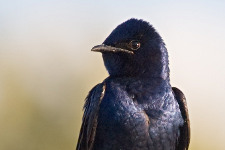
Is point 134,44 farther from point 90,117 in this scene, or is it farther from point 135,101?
point 90,117

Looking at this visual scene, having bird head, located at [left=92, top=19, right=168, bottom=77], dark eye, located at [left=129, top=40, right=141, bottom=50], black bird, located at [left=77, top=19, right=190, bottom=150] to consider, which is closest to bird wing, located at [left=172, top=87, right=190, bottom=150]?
black bird, located at [left=77, top=19, right=190, bottom=150]

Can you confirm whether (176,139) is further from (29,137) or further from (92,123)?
(29,137)

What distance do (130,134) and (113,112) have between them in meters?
0.27

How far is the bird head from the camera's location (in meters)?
8.80

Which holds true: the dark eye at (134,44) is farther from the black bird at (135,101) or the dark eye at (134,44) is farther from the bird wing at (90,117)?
the bird wing at (90,117)

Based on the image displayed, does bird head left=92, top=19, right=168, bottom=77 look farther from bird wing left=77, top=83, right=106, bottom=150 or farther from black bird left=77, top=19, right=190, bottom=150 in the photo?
bird wing left=77, top=83, right=106, bottom=150

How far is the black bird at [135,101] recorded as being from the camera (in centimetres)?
850

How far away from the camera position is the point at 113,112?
28.0ft

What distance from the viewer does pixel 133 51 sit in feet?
29.0

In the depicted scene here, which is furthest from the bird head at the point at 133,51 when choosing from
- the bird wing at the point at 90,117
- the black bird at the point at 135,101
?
the bird wing at the point at 90,117

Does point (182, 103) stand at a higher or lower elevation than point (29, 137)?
higher

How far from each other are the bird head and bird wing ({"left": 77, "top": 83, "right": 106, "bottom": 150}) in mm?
264

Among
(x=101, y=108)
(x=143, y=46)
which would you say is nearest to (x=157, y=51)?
(x=143, y=46)

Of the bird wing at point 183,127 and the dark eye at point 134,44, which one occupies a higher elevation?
the dark eye at point 134,44
